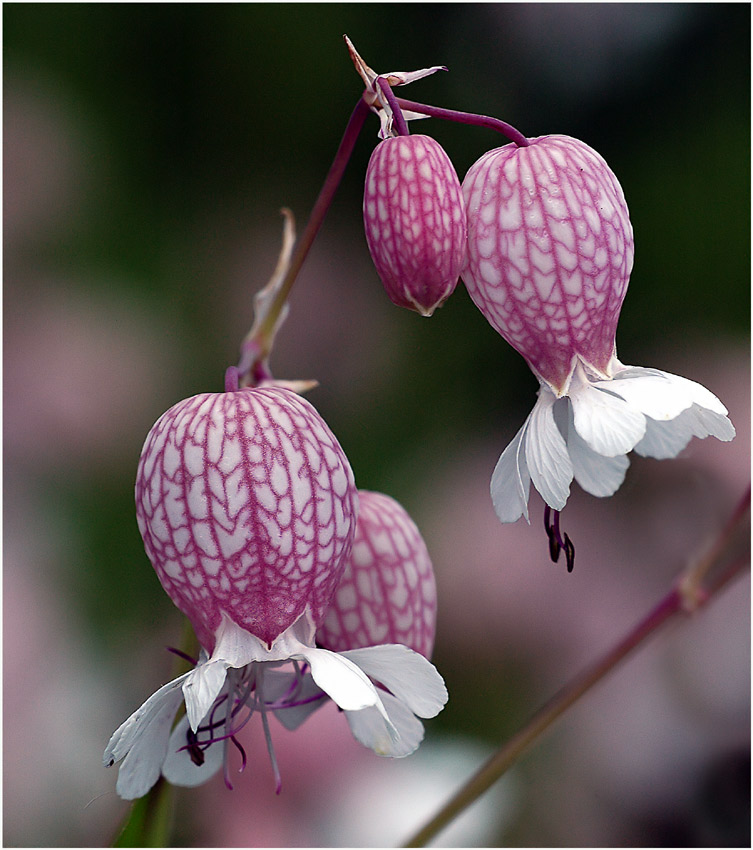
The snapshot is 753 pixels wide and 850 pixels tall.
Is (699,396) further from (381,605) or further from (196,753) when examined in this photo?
(196,753)

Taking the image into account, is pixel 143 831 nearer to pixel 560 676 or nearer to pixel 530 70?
pixel 560 676

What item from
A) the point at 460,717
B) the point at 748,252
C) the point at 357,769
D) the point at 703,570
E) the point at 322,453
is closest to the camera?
the point at 322,453

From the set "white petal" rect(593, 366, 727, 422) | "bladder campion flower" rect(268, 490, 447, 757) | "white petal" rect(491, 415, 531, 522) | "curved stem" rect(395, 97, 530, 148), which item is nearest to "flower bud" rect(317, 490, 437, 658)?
"bladder campion flower" rect(268, 490, 447, 757)

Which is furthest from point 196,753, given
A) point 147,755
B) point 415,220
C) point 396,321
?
point 396,321

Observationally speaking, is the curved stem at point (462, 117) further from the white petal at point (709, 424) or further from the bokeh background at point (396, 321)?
the bokeh background at point (396, 321)

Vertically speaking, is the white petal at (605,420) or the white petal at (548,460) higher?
the white petal at (605,420)

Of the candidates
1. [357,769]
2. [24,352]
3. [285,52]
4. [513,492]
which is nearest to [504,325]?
[513,492]

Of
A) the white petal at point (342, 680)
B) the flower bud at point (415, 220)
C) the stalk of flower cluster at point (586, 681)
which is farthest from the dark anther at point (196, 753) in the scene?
the flower bud at point (415, 220)
